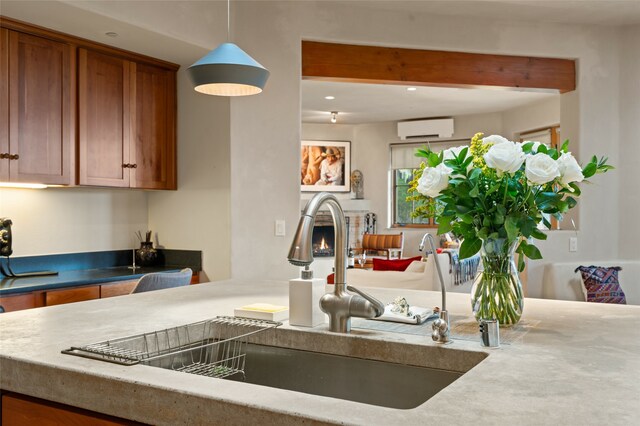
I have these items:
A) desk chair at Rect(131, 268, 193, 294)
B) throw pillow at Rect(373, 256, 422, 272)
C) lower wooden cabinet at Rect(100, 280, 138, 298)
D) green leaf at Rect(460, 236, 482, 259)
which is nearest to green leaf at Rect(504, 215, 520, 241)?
green leaf at Rect(460, 236, 482, 259)

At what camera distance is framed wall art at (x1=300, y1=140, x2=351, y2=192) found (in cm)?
987

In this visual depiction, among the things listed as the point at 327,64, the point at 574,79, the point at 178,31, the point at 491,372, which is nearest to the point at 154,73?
the point at 178,31

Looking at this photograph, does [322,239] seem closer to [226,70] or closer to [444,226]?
[226,70]

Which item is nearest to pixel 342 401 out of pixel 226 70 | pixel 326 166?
pixel 226 70

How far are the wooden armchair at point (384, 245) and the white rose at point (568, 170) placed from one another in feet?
24.5

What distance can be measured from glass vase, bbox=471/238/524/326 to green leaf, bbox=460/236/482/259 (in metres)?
0.02

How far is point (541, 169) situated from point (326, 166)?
28.1 feet

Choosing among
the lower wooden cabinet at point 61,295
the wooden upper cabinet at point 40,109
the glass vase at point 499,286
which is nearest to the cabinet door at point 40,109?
the wooden upper cabinet at point 40,109

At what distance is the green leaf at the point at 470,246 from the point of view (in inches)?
62.0

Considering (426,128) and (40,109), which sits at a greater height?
(426,128)

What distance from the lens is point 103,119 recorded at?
3.78 m

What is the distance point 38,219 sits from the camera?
3762 millimetres

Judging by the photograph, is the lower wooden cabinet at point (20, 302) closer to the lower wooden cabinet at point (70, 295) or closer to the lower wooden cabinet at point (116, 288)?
the lower wooden cabinet at point (70, 295)

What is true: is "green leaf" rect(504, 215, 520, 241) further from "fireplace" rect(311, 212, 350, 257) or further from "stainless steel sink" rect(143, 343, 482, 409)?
"fireplace" rect(311, 212, 350, 257)
